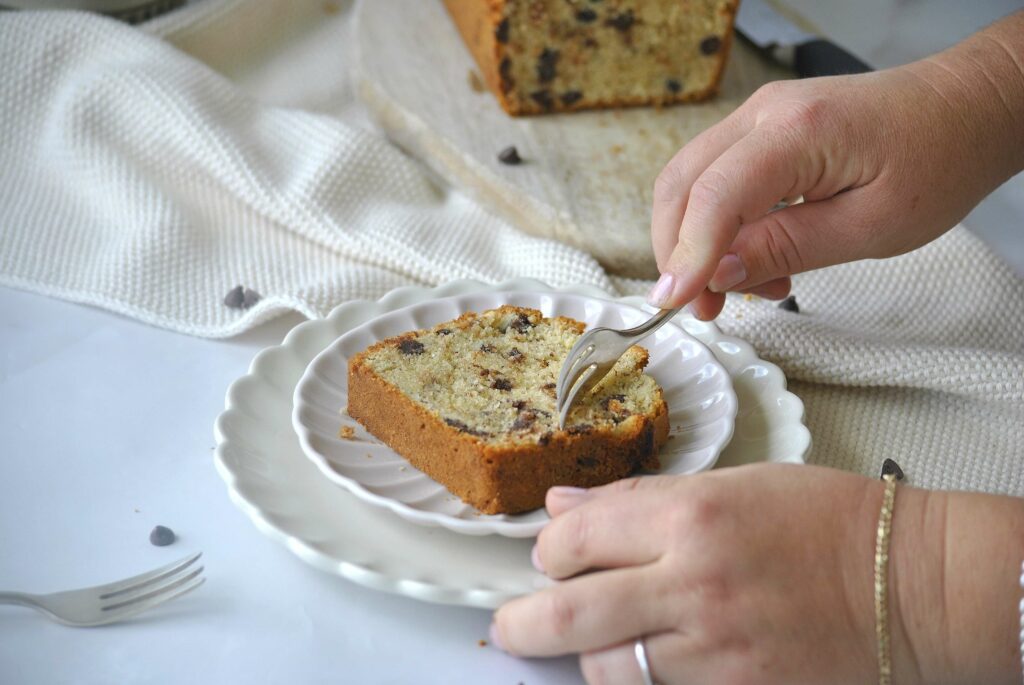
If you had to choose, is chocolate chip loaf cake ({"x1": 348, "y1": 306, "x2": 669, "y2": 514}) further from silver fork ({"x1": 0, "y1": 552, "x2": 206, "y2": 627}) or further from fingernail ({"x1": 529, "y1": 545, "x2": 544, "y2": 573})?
silver fork ({"x1": 0, "y1": 552, "x2": 206, "y2": 627})

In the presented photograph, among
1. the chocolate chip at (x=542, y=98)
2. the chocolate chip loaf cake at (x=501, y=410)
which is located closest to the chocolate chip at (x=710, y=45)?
the chocolate chip at (x=542, y=98)

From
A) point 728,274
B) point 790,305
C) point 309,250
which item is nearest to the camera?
point 728,274

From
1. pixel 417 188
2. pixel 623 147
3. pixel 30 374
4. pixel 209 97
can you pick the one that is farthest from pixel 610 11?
pixel 30 374

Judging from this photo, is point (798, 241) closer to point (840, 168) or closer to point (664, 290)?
point (840, 168)

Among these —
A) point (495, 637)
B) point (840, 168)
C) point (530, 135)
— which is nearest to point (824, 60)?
point (530, 135)

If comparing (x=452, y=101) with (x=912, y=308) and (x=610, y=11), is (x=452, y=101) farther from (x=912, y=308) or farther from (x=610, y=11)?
(x=912, y=308)

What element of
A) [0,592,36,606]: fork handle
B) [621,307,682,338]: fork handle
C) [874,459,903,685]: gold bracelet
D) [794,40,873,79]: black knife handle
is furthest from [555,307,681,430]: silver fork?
[794,40,873,79]: black knife handle
